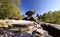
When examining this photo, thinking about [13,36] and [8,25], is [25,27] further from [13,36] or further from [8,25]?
[13,36]

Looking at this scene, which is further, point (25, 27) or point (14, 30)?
point (25, 27)

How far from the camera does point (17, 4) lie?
42500 millimetres

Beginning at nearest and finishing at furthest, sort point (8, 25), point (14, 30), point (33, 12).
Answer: point (14, 30) < point (8, 25) < point (33, 12)

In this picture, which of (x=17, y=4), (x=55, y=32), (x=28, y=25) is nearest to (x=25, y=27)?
(x=28, y=25)

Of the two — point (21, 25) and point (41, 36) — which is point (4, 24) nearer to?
point (21, 25)

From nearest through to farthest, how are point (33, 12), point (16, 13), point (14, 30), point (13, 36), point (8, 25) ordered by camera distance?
point (13, 36) → point (14, 30) → point (8, 25) → point (16, 13) → point (33, 12)

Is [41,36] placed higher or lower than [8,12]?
lower

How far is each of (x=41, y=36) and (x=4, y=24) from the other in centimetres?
605

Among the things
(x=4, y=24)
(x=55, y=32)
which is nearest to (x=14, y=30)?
(x=4, y=24)

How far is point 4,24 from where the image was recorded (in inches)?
904

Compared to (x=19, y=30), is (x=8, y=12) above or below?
above

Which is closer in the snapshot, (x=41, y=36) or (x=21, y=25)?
(x=41, y=36)

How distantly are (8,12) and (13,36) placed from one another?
60.3ft

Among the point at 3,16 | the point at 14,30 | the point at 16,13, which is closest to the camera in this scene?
the point at 14,30
